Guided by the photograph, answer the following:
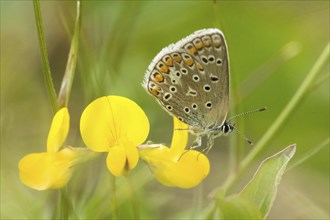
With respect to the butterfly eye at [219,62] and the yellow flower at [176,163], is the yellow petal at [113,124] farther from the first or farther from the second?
the butterfly eye at [219,62]

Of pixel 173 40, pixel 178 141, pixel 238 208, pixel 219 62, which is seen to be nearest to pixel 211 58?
pixel 219 62

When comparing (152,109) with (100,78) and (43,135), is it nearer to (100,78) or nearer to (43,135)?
(43,135)

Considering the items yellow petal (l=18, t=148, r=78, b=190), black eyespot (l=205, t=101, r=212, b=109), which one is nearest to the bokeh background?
black eyespot (l=205, t=101, r=212, b=109)

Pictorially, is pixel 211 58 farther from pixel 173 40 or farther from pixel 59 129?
pixel 173 40

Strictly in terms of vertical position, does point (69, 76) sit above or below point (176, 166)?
above

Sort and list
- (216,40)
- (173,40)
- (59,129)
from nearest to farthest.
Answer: (59,129)
(216,40)
(173,40)

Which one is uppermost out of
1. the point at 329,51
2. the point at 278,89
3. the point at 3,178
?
the point at 329,51

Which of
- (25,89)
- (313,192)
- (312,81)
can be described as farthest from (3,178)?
(313,192)

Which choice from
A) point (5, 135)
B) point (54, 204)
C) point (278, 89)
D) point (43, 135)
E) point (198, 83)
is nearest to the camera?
point (198, 83)
